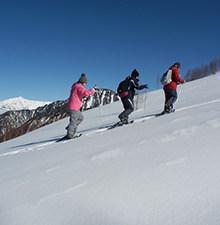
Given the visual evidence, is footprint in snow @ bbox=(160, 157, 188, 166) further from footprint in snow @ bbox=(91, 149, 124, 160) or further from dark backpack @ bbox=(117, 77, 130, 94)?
dark backpack @ bbox=(117, 77, 130, 94)

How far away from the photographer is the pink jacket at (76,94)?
4.82m

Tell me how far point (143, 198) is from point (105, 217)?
34cm

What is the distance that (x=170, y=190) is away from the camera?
148 cm

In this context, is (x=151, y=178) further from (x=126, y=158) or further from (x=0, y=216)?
(x=0, y=216)

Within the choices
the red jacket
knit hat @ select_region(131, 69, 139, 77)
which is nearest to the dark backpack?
knit hat @ select_region(131, 69, 139, 77)

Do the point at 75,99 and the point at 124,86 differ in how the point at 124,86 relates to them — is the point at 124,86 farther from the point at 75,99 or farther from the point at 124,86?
the point at 75,99

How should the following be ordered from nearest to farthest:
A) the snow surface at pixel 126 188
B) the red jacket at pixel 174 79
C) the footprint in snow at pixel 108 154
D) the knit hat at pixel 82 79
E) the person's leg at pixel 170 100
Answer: the snow surface at pixel 126 188 < the footprint in snow at pixel 108 154 < the knit hat at pixel 82 79 < the red jacket at pixel 174 79 < the person's leg at pixel 170 100

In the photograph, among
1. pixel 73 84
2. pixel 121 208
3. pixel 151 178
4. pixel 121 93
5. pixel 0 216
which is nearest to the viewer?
pixel 121 208

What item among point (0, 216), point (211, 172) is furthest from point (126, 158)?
point (0, 216)

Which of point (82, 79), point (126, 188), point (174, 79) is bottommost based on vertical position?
point (126, 188)

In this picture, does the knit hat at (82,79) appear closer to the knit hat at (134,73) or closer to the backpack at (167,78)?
the knit hat at (134,73)

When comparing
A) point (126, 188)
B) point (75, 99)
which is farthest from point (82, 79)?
point (126, 188)

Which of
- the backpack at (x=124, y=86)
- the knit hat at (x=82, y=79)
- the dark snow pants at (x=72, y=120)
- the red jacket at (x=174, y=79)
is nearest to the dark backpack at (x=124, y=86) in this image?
the backpack at (x=124, y=86)

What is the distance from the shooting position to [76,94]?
16.3ft
